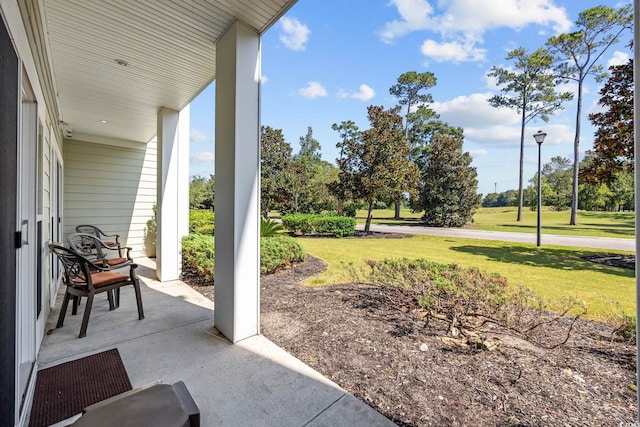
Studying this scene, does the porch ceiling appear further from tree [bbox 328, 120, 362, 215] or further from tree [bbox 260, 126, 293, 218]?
tree [bbox 260, 126, 293, 218]

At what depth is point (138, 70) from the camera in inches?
132

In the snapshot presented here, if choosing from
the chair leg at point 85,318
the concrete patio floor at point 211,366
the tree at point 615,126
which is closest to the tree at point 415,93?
the tree at point 615,126

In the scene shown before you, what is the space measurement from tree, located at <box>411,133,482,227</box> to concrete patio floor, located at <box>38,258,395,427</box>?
14.6 meters

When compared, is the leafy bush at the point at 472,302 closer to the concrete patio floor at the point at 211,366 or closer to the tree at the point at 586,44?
the concrete patio floor at the point at 211,366

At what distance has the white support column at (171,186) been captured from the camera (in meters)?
4.58

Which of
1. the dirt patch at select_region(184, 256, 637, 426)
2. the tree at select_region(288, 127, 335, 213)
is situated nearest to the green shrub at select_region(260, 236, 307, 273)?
the dirt patch at select_region(184, 256, 637, 426)

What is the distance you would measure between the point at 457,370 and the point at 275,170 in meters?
15.2

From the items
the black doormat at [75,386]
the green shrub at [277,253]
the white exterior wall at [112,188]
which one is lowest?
the black doormat at [75,386]

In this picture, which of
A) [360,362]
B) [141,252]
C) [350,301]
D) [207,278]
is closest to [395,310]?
[350,301]

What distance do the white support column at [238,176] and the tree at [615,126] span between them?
536 cm

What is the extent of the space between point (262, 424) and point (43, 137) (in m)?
3.42

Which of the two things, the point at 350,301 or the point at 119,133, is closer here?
the point at 350,301

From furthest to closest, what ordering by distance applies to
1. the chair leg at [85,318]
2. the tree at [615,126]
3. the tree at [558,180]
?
the tree at [558,180]
the tree at [615,126]
the chair leg at [85,318]

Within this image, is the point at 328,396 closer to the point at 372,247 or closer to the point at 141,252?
the point at 141,252
